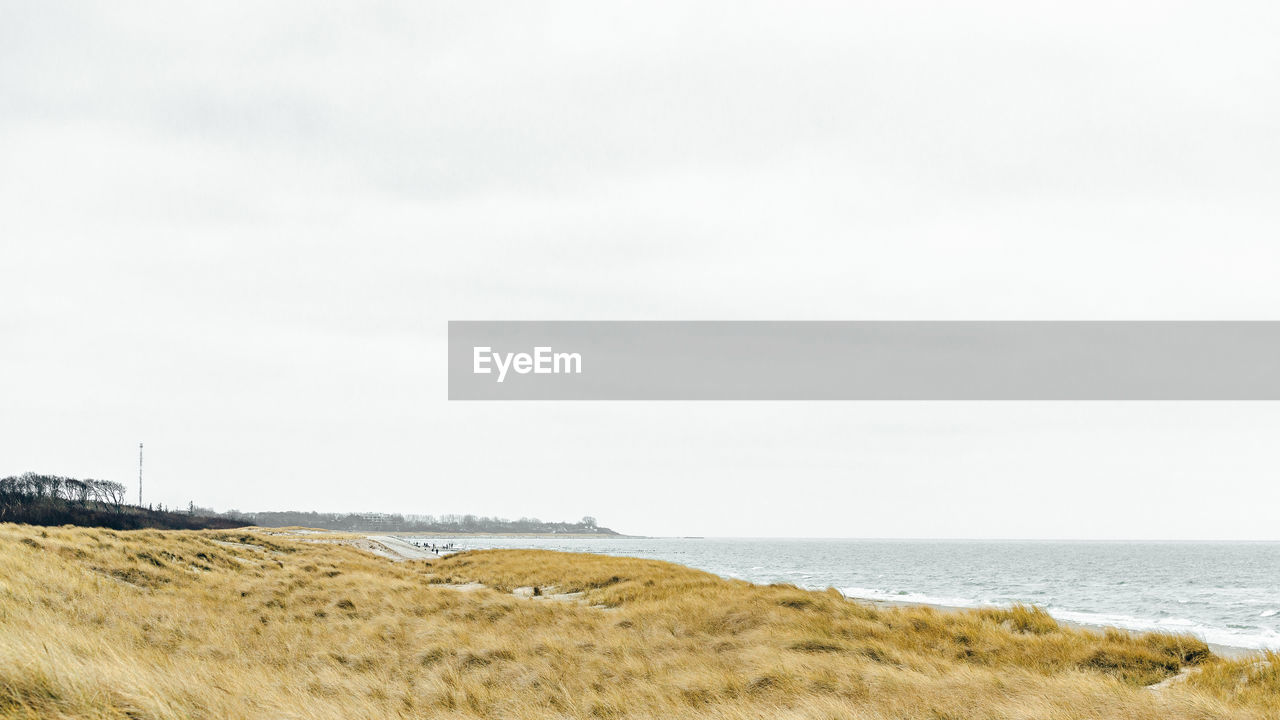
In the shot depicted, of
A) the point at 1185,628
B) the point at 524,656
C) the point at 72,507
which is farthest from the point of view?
the point at 72,507

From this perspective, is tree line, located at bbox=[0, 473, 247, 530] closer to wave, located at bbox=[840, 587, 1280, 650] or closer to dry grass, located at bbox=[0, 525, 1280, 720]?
dry grass, located at bbox=[0, 525, 1280, 720]

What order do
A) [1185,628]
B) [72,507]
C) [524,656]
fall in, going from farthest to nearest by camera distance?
[72,507] → [1185,628] → [524,656]

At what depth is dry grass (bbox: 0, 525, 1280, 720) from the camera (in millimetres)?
8047

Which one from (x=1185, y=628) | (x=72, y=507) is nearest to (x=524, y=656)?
(x=1185, y=628)

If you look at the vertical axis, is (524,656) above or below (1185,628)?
above

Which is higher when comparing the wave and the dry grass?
the dry grass

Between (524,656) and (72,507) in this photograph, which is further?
(72,507)

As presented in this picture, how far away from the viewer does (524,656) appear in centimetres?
1270

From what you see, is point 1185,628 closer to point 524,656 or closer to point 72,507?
point 524,656

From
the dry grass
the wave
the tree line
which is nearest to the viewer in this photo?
the dry grass

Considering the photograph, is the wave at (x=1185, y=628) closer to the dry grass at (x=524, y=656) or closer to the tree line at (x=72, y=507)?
the dry grass at (x=524, y=656)

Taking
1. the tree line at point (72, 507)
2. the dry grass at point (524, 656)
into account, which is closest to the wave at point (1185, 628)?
the dry grass at point (524, 656)

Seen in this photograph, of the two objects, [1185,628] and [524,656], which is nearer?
[524,656]

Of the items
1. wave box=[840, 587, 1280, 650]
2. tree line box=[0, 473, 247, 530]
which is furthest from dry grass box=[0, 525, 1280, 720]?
tree line box=[0, 473, 247, 530]
